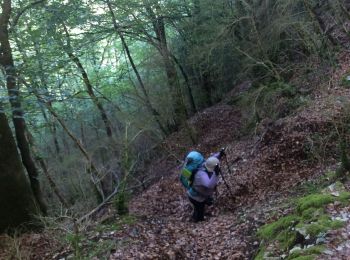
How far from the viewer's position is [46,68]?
9.63 meters

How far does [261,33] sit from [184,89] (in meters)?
7.83

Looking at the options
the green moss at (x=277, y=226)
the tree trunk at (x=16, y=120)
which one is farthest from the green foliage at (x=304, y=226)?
the tree trunk at (x=16, y=120)

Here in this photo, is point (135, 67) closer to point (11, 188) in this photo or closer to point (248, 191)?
point (248, 191)

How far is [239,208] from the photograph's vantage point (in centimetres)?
899

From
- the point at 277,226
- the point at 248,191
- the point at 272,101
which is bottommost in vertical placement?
the point at 248,191

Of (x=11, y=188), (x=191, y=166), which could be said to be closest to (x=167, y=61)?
(x=191, y=166)

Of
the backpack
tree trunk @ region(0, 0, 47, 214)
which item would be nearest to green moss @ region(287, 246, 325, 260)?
the backpack

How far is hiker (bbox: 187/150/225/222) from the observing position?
8.73 meters

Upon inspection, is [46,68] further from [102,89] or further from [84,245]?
[102,89]

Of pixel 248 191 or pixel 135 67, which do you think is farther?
pixel 135 67

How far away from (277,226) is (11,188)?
181 inches

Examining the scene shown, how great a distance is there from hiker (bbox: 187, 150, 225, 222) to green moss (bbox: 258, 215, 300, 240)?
2.17 metres

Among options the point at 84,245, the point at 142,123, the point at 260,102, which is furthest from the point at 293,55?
the point at 84,245

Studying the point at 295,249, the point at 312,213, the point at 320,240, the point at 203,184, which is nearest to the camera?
the point at 320,240
